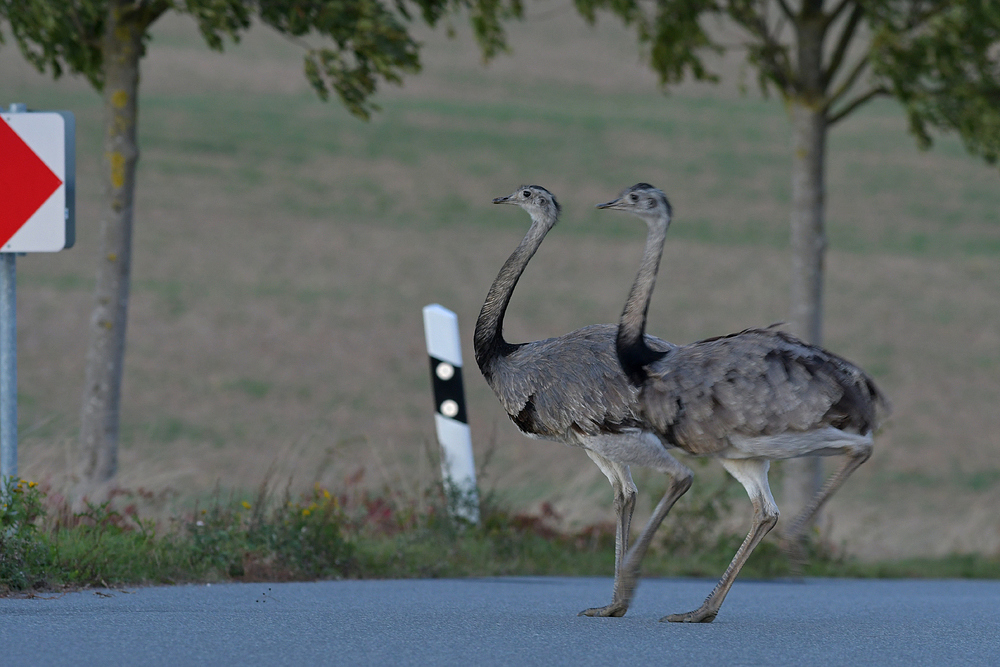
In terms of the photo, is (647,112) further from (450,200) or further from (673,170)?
(450,200)

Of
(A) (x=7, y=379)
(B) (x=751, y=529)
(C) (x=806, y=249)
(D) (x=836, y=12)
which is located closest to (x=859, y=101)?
(D) (x=836, y=12)

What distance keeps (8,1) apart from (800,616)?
6.69 m

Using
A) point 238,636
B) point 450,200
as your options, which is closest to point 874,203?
point 450,200

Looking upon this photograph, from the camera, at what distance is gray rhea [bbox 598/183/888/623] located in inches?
267

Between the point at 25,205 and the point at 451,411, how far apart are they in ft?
11.3

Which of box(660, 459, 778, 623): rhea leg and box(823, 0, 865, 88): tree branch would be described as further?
box(823, 0, 865, 88): tree branch

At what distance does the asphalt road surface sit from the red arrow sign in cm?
215

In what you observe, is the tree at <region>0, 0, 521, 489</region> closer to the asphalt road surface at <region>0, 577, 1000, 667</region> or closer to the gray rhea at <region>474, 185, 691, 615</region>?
the asphalt road surface at <region>0, 577, 1000, 667</region>

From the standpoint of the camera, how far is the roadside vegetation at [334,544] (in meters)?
7.82

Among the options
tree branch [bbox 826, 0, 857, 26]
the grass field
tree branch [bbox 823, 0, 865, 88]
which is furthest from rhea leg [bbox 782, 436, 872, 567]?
tree branch [bbox 826, 0, 857, 26]

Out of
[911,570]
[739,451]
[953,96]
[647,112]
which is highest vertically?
[647,112]

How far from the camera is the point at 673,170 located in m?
50.6

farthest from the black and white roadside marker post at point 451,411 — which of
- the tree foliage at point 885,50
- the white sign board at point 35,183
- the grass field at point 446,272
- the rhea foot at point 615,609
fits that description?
the tree foliage at point 885,50

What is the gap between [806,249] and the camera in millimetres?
12867
